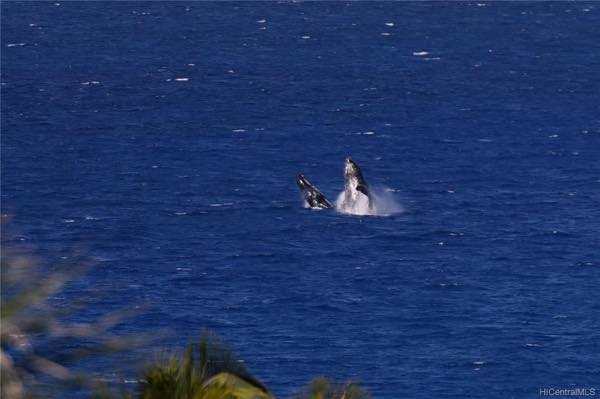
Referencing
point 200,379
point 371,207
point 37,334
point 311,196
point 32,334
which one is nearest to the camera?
point 32,334

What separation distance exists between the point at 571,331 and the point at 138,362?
5983 centimetres

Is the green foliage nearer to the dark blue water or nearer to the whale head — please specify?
the dark blue water

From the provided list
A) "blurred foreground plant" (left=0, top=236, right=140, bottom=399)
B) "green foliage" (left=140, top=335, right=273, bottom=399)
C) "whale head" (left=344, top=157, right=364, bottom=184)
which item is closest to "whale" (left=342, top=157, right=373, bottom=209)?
"whale head" (left=344, top=157, right=364, bottom=184)

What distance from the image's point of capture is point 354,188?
93.0m

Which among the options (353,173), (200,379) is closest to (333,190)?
(353,173)

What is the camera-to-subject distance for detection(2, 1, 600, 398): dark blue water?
2645 inches

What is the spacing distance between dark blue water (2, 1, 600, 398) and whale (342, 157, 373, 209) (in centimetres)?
226

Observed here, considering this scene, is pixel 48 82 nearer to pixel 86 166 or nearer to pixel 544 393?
pixel 86 166

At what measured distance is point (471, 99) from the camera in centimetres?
13225

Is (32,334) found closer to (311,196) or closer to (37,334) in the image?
(37,334)

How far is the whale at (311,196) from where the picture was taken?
304 feet

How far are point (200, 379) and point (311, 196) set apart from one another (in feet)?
271

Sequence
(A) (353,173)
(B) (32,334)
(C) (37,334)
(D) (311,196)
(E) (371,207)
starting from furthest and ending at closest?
(A) (353,173), (D) (311,196), (E) (371,207), (C) (37,334), (B) (32,334)

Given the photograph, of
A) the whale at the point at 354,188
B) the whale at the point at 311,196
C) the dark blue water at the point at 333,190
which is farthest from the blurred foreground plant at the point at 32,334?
the whale at the point at 311,196
